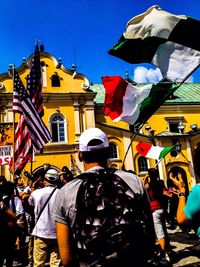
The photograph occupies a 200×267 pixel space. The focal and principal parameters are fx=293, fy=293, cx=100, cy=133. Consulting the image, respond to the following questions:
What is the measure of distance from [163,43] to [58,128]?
62.4 ft

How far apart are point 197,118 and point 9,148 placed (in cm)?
2329

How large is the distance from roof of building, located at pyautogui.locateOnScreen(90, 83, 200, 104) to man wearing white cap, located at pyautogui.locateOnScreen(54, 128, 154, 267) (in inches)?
A: 1035

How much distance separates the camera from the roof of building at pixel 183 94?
2925cm

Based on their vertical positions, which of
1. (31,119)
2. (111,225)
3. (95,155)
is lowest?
(111,225)

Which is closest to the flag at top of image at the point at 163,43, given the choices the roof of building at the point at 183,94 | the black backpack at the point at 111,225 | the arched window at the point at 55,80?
the black backpack at the point at 111,225

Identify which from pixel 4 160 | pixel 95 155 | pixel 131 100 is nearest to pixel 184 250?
pixel 131 100

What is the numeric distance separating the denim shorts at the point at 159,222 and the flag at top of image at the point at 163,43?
300cm

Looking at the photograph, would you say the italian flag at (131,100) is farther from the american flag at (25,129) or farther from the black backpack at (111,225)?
the black backpack at (111,225)

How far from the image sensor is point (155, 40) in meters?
5.72

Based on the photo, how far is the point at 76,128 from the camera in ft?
79.2

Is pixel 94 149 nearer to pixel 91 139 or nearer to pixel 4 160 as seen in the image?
pixel 91 139

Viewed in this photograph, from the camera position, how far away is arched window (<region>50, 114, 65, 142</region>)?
24.0 metres

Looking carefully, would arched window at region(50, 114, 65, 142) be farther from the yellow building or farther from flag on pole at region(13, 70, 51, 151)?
flag on pole at region(13, 70, 51, 151)

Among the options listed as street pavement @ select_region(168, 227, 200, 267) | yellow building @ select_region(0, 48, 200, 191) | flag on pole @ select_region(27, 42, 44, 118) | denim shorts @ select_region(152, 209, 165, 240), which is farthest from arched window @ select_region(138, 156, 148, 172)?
denim shorts @ select_region(152, 209, 165, 240)
